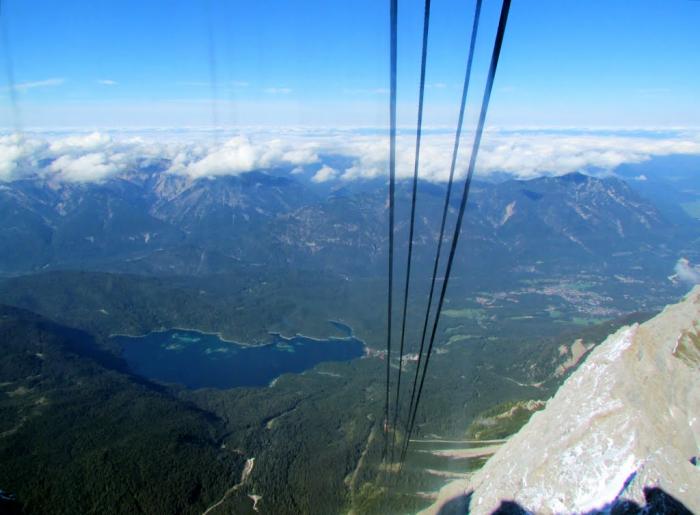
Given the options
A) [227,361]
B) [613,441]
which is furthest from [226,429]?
[613,441]

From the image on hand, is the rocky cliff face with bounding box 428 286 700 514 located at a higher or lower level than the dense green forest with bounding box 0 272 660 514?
higher

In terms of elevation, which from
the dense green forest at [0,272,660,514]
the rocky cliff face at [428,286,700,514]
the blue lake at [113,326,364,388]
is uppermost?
the rocky cliff face at [428,286,700,514]

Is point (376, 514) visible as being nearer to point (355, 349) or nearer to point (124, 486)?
point (124, 486)

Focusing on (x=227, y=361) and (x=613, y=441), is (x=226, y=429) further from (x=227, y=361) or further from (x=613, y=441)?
(x=613, y=441)

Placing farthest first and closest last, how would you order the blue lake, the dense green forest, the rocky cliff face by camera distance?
the blue lake
the dense green forest
the rocky cliff face

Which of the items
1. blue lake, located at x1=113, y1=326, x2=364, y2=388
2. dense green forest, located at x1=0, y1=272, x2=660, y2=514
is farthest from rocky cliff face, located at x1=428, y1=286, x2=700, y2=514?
blue lake, located at x1=113, y1=326, x2=364, y2=388

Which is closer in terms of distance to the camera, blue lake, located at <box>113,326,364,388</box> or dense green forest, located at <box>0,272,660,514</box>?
dense green forest, located at <box>0,272,660,514</box>

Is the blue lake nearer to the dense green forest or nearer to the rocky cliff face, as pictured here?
the dense green forest
